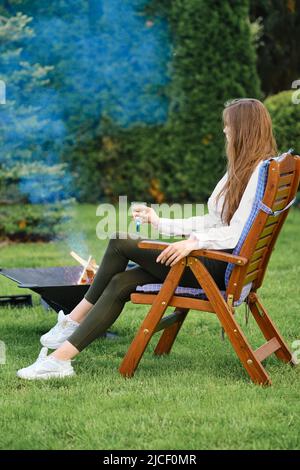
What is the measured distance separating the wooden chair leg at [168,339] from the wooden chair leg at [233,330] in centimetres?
56

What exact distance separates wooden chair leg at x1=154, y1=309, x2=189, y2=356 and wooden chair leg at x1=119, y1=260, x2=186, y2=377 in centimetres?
43

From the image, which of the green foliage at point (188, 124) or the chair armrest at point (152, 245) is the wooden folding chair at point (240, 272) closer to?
the chair armrest at point (152, 245)

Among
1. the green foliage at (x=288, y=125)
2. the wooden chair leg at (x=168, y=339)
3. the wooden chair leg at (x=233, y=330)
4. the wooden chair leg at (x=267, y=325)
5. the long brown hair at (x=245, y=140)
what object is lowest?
the green foliage at (x=288, y=125)

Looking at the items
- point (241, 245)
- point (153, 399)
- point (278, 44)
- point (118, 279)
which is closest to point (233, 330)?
point (241, 245)

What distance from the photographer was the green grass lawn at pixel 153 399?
116 inches

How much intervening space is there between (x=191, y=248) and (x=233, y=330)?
363 mm

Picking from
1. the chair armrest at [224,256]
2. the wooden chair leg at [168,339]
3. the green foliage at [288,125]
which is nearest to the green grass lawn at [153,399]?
the wooden chair leg at [168,339]

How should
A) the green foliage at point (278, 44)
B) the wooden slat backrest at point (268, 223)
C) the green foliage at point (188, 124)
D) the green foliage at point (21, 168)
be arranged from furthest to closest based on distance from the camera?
the green foliage at point (278, 44), the green foliage at point (188, 124), the green foliage at point (21, 168), the wooden slat backrest at point (268, 223)

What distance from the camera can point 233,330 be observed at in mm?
3520

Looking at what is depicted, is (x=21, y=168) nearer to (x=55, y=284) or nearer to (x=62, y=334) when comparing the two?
(x=55, y=284)

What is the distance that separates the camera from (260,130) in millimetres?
3646

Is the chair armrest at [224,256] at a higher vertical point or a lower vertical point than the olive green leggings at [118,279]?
higher
